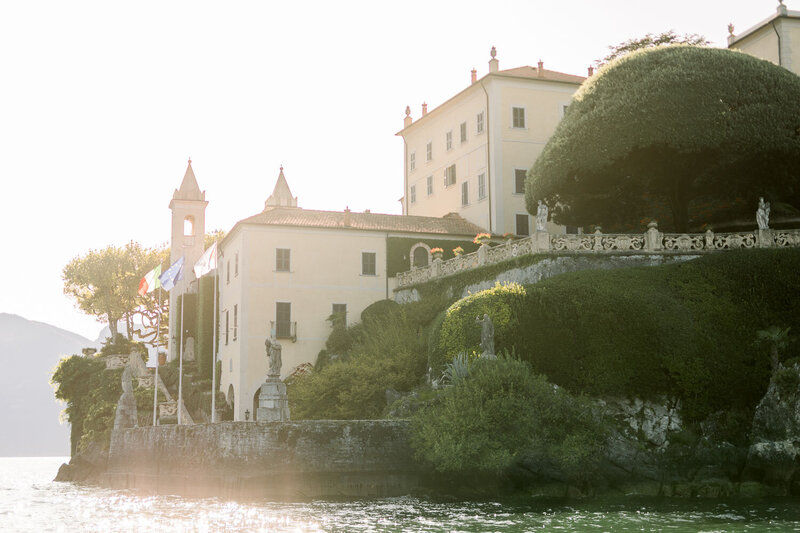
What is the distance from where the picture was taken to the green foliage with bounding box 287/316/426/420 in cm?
3894

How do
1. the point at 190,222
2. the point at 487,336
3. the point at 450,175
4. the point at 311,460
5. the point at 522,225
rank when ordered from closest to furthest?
the point at 311,460 < the point at 487,336 < the point at 522,225 < the point at 450,175 < the point at 190,222

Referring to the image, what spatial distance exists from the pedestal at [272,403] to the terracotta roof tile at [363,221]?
17.4 m

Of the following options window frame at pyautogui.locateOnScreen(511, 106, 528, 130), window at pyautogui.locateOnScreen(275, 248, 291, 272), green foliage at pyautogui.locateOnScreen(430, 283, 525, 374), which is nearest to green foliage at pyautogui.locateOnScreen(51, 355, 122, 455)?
window at pyautogui.locateOnScreen(275, 248, 291, 272)

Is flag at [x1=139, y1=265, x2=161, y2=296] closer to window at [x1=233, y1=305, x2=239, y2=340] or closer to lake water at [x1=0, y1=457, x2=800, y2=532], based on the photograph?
window at [x1=233, y1=305, x2=239, y2=340]

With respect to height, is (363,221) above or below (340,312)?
above

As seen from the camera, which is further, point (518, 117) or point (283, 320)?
point (518, 117)

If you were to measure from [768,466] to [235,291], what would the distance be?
29.7m

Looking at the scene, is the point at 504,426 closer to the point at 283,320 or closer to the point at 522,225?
the point at 283,320

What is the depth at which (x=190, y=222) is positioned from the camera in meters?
70.8

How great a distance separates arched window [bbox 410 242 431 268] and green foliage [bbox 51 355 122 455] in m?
20.3

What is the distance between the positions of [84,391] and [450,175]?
89.6ft

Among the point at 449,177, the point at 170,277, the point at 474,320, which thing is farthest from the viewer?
the point at 449,177

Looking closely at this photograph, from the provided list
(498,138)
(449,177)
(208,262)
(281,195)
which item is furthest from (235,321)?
(281,195)

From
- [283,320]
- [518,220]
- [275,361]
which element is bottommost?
[275,361]
